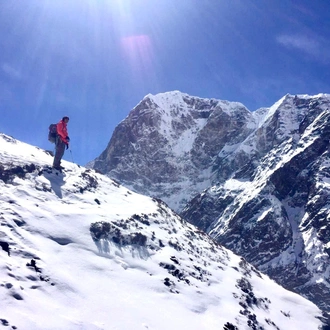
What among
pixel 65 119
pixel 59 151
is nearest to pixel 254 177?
pixel 65 119

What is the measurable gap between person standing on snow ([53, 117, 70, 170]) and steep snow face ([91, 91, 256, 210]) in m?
130

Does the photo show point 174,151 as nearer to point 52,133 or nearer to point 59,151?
point 52,133

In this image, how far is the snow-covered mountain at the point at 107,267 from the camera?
22469 millimetres

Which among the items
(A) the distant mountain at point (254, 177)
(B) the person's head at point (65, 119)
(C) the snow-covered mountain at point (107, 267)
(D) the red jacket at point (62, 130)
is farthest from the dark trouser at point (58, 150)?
(A) the distant mountain at point (254, 177)

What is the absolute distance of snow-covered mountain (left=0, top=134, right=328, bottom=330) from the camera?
73.7 ft

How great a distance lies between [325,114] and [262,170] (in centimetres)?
2771

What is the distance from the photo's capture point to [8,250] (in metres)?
24.9

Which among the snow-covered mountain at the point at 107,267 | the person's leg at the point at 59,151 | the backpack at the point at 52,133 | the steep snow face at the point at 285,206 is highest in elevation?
the steep snow face at the point at 285,206

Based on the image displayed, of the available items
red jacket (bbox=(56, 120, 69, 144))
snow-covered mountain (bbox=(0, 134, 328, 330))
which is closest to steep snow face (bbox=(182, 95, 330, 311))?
snow-covered mountain (bbox=(0, 134, 328, 330))

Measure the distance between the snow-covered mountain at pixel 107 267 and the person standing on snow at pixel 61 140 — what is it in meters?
1.38

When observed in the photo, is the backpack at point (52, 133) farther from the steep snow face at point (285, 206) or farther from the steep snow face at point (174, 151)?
the steep snow face at point (174, 151)

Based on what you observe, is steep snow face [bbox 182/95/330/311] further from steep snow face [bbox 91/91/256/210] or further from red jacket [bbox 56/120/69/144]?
red jacket [bbox 56/120/69/144]

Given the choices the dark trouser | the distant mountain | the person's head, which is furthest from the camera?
the distant mountain

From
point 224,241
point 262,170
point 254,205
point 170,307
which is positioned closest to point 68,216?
point 170,307
